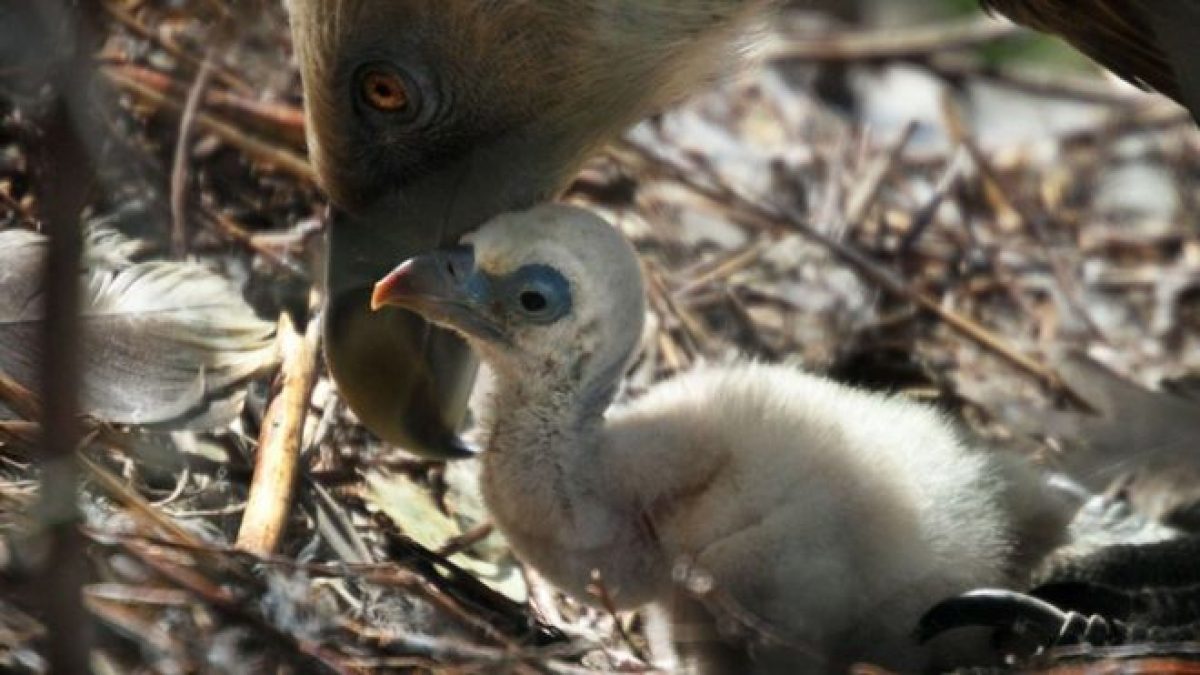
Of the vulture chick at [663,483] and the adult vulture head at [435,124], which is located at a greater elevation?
the adult vulture head at [435,124]

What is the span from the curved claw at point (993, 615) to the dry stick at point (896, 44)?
129 inches

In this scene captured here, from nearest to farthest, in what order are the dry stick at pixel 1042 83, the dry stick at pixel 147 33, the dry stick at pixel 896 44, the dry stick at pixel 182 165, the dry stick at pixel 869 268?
1. the dry stick at pixel 182 165
2. the dry stick at pixel 147 33
3. the dry stick at pixel 869 268
4. the dry stick at pixel 1042 83
5. the dry stick at pixel 896 44

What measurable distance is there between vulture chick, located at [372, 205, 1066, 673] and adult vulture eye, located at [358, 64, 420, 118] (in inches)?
10.9

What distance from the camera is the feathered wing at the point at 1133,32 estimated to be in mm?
3367

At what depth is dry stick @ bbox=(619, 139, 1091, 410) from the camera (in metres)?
4.37

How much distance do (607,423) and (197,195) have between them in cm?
120

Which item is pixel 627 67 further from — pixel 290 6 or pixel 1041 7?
pixel 1041 7

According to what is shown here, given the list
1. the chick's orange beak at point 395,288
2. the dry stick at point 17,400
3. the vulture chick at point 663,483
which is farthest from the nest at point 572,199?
the chick's orange beak at point 395,288

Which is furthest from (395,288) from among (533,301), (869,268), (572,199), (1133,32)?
(869,268)

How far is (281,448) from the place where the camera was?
3.34 m

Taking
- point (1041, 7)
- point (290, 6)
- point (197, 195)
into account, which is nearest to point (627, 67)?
point (290, 6)

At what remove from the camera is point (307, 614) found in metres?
2.73

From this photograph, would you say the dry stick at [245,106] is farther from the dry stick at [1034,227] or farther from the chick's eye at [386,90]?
the dry stick at [1034,227]

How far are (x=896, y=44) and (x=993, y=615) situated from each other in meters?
3.48
